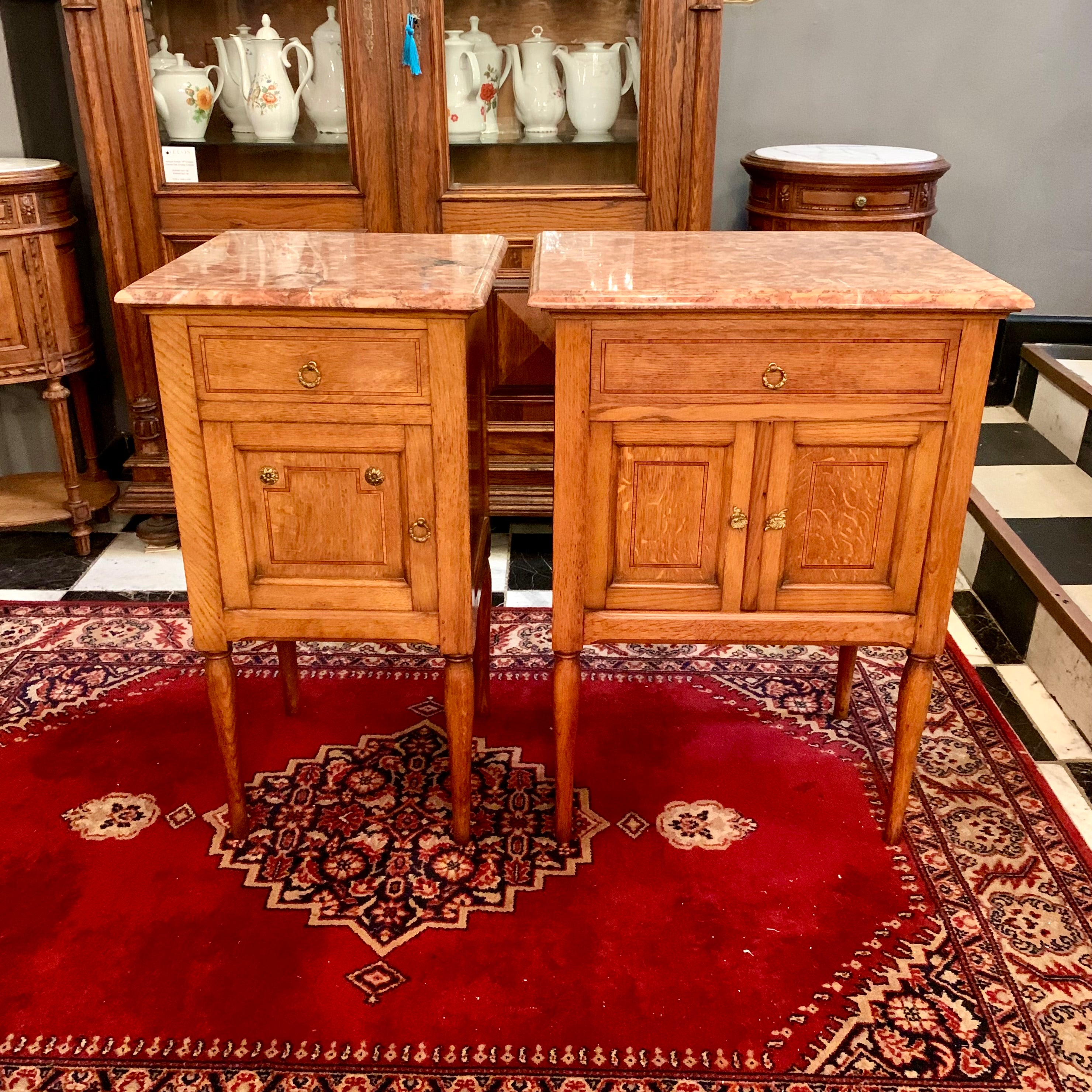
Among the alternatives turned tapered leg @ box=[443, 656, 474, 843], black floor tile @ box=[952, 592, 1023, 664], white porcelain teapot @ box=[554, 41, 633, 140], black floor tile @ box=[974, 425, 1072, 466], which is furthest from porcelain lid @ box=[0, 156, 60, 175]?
black floor tile @ box=[974, 425, 1072, 466]

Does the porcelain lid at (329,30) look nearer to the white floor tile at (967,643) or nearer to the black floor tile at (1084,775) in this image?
the white floor tile at (967,643)

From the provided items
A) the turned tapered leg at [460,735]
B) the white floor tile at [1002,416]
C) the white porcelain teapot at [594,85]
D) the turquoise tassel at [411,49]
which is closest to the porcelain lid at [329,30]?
the turquoise tassel at [411,49]

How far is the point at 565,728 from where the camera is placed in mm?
1796

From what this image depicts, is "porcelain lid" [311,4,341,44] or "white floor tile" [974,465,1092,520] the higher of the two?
"porcelain lid" [311,4,341,44]

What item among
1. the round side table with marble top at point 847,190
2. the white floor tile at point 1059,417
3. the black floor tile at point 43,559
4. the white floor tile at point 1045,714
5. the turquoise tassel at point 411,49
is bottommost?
the black floor tile at point 43,559

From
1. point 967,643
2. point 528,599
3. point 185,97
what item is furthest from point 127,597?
point 967,643

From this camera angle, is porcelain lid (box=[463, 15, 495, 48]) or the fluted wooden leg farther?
porcelain lid (box=[463, 15, 495, 48])

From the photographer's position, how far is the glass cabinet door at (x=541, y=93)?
2.86m

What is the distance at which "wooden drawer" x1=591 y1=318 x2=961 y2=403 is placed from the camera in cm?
154

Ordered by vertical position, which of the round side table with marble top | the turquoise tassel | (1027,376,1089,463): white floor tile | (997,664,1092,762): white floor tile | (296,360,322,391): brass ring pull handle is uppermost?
the turquoise tassel

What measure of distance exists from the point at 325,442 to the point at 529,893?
0.81 metres

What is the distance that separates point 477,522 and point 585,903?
2.24 ft

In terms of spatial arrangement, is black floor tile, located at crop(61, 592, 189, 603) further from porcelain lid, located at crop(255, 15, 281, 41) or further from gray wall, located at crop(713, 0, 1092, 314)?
gray wall, located at crop(713, 0, 1092, 314)

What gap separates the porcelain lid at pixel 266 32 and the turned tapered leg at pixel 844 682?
220cm
